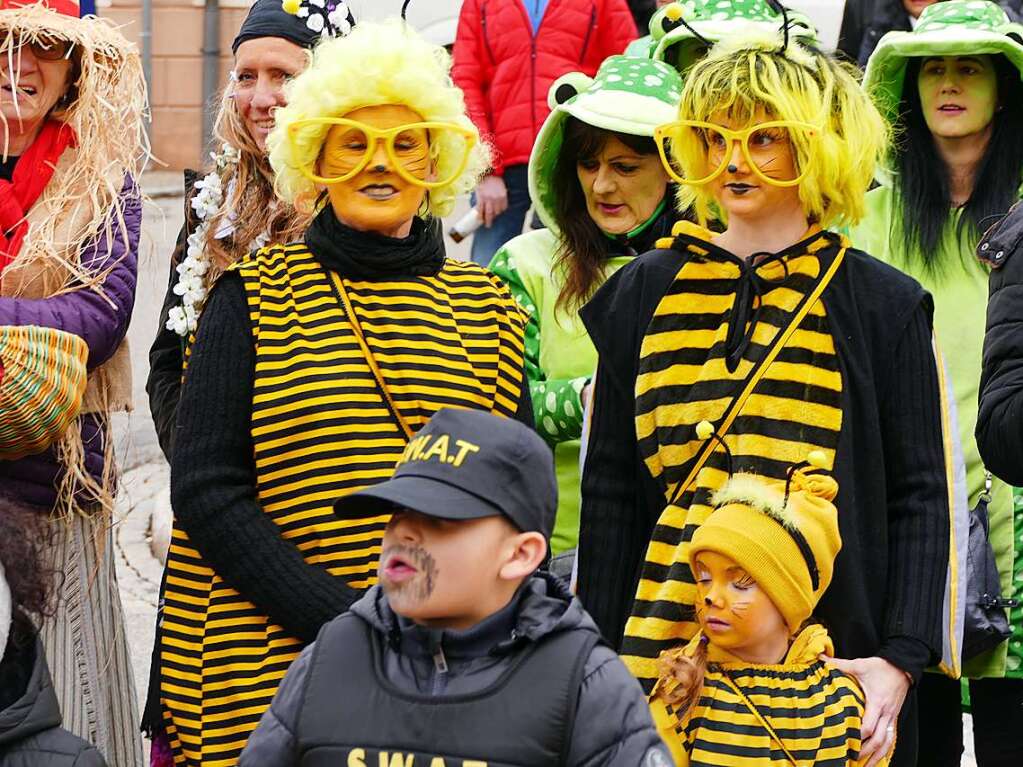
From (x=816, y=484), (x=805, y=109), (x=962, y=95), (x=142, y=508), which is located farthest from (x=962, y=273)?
(x=142, y=508)

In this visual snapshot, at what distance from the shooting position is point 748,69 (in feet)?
10.9

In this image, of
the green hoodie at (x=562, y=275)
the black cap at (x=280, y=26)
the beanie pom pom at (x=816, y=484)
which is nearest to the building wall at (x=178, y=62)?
the black cap at (x=280, y=26)

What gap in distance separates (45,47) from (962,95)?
6.98 ft

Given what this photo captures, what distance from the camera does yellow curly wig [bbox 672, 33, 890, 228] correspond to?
328 cm

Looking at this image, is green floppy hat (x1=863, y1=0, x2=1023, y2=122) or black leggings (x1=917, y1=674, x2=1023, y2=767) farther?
green floppy hat (x1=863, y1=0, x2=1023, y2=122)

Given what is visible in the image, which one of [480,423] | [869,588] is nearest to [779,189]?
[869,588]

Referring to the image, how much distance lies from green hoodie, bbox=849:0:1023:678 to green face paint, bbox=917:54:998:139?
0.06 metres

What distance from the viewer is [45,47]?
4.19 meters

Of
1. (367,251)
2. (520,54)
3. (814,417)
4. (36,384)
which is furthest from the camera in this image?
(520,54)

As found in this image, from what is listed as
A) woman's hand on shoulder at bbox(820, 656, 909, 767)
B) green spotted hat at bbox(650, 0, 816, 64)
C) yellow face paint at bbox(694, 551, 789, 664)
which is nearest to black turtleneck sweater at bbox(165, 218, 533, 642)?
yellow face paint at bbox(694, 551, 789, 664)

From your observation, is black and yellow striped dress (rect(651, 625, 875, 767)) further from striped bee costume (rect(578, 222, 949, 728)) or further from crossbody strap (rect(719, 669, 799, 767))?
striped bee costume (rect(578, 222, 949, 728))

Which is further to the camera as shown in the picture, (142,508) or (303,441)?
(142,508)

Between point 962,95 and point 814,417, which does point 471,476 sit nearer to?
point 814,417

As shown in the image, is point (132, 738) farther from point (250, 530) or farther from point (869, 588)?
point (869, 588)
